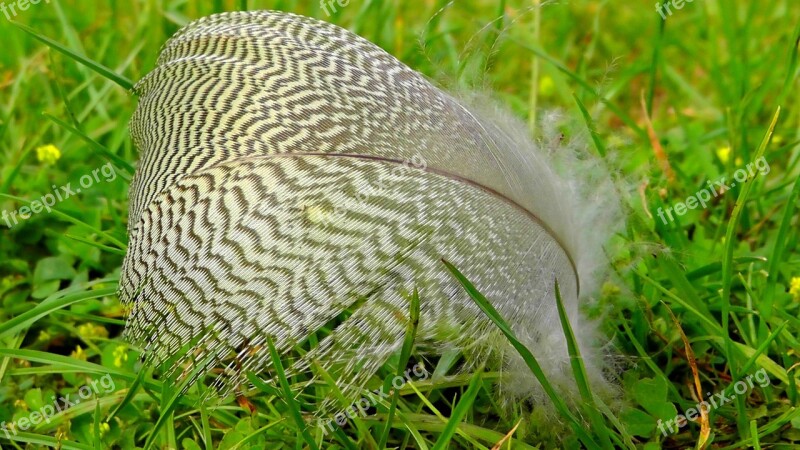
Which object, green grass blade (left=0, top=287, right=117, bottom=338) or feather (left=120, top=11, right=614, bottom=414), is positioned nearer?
feather (left=120, top=11, right=614, bottom=414)

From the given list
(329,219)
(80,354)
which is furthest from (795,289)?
(80,354)

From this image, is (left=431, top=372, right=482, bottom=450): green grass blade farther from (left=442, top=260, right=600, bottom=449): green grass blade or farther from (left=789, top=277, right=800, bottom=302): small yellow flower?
(left=789, top=277, right=800, bottom=302): small yellow flower

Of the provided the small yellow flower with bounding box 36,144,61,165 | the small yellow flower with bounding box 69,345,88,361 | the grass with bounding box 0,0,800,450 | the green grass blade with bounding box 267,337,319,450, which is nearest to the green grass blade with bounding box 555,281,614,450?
the grass with bounding box 0,0,800,450

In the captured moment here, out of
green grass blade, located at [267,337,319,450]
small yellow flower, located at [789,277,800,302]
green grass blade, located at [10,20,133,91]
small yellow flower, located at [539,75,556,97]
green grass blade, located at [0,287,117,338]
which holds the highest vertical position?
green grass blade, located at [10,20,133,91]

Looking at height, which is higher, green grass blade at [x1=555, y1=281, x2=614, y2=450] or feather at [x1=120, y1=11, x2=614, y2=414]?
feather at [x1=120, y1=11, x2=614, y2=414]

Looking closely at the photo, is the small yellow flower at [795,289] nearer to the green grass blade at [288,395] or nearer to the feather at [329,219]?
the feather at [329,219]

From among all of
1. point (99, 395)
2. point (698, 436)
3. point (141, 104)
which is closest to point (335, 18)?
point (141, 104)

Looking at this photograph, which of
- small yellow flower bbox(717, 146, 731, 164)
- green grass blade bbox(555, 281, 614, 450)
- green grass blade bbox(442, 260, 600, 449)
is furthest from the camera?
small yellow flower bbox(717, 146, 731, 164)
